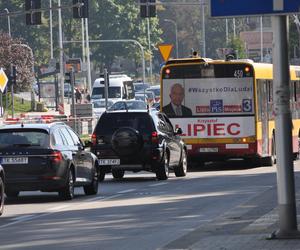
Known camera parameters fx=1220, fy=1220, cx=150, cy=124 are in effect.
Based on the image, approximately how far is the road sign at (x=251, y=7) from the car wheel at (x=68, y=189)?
29.3 feet

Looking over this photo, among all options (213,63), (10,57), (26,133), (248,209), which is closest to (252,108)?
(213,63)

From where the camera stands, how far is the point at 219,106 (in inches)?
1329

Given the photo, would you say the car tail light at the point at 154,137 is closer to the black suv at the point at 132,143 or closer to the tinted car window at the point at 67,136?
the black suv at the point at 132,143

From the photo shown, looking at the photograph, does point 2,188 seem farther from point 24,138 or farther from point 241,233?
point 241,233

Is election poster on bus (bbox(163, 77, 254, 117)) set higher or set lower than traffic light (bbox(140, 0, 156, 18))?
lower

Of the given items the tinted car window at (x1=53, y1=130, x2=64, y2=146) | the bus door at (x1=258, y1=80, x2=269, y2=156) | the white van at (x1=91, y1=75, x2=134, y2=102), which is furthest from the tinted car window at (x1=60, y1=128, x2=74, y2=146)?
the white van at (x1=91, y1=75, x2=134, y2=102)

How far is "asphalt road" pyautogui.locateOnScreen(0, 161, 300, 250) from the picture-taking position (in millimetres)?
15531

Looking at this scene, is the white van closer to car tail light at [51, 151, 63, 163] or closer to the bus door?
the bus door

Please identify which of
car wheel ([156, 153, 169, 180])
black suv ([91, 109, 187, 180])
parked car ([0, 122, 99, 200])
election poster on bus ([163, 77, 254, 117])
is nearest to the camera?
parked car ([0, 122, 99, 200])

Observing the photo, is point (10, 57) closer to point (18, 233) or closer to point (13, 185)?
point (13, 185)

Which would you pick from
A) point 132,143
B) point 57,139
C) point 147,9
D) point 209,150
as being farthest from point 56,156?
point 147,9

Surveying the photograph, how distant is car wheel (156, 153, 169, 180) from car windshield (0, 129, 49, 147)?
6.96 m

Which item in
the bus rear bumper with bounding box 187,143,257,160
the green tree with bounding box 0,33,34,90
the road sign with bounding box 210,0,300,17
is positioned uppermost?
the green tree with bounding box 0,33,34,90

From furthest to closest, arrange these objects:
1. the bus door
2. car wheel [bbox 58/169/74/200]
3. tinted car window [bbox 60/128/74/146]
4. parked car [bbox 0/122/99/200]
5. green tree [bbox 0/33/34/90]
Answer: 1. green tree [bbox 0/33/34/90]
2. the bus door
3. tinted car window [bbox 60/128/74/146]
4. car wheel [bbox 58/169/74/200]
5. parked car [bbox 0/122/99/200]
